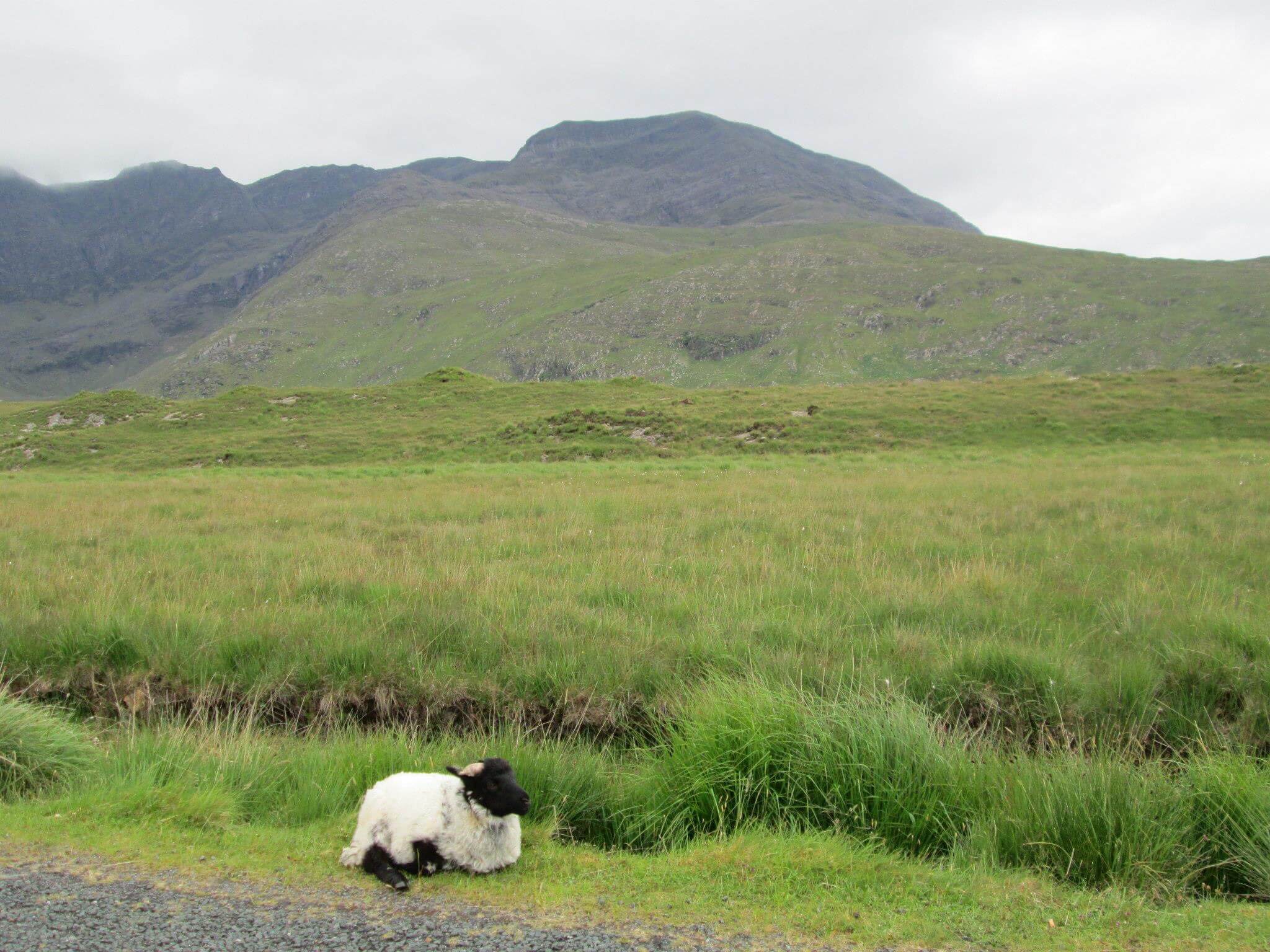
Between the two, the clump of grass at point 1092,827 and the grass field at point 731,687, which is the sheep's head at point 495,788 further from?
the clump of grass at point 1092,827

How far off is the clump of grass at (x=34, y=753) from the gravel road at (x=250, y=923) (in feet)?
4.82

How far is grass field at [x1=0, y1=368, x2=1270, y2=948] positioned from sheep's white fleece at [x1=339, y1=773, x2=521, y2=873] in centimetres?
21

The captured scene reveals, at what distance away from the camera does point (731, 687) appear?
235 inches

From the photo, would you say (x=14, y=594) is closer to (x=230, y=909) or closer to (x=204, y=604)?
(x=204, y=604)

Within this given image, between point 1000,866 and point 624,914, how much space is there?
90.0 inches

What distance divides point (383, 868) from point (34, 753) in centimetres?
310

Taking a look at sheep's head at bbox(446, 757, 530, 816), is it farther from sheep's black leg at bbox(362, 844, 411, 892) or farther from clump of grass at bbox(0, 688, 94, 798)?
clump of grass at bbox(0, 688, 94, 798)

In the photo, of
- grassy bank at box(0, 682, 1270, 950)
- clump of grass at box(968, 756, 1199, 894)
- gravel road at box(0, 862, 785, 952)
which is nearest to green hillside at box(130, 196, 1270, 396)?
grassy bank at box(0, 682, 1270, 950)

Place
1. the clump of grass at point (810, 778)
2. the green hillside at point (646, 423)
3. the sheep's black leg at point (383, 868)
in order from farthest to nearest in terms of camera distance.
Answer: the green hillside at point (646, 423) → the clump of grass at point (810, 778) → the sheep's black leg at point (383, 868)

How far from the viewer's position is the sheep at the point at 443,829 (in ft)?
13.4

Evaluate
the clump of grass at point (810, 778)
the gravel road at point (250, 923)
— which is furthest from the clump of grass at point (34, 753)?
the clump of grass at point (810, 778)

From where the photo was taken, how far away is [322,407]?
4847 centimetres

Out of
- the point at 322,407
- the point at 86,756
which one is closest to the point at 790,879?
the point at 86,756

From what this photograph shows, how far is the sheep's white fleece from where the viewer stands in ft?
13.4
